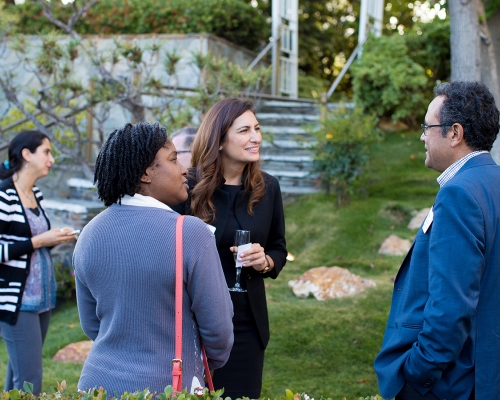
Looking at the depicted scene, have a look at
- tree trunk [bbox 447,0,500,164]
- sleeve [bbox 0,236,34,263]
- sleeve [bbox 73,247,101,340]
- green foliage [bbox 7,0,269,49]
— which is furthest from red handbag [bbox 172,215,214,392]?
green foliage [bbox 7,0,269,49]

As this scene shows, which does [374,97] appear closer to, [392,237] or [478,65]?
[392,237]

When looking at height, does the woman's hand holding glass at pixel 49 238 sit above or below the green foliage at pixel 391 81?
below

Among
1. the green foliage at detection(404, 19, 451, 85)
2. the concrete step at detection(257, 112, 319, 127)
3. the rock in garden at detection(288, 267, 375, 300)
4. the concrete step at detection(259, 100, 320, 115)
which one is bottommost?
the rock in garden at detection(288, 267, 375, 300)

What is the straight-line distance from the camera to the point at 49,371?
543 centimetres

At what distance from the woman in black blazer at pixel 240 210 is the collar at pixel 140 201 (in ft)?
3.06

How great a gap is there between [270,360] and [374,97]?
6.65 meters

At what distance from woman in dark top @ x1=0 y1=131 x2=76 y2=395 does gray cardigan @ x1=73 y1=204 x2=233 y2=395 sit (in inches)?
73.9

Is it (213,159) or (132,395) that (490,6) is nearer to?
(213,159)

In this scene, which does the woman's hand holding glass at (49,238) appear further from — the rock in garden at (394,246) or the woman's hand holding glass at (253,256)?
the rock in garden at (394,246)

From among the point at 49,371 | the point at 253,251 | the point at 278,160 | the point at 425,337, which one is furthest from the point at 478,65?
the point at 278,160

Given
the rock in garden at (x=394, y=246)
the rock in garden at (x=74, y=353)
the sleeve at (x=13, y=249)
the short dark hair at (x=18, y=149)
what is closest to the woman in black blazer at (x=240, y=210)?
the sleeve at (x=13, y=249)

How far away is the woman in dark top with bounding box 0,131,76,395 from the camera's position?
3.87 metres

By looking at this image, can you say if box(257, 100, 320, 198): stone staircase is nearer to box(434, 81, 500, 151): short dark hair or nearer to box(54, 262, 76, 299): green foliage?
box(54, 262, 76, 299): green foliage

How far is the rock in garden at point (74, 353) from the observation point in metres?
5.74
